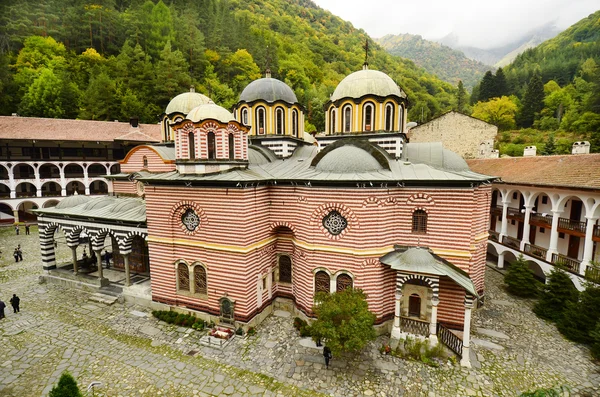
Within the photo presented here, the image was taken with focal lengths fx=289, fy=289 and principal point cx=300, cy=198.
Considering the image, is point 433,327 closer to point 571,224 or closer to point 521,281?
point 521,281

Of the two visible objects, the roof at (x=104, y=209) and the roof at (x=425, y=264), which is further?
the roof at (x=104, y=209)

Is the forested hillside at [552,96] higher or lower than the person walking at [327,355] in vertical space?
higher

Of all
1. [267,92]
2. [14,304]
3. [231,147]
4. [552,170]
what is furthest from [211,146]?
[552,170]

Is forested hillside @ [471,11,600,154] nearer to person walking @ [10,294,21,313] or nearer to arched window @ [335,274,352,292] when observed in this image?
arched window @ [335,274,352,292]

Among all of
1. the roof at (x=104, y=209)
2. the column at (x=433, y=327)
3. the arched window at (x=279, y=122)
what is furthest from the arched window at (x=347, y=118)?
the roof at (x=104, y=209)

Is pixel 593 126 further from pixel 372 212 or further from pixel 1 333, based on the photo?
pixel 1 333

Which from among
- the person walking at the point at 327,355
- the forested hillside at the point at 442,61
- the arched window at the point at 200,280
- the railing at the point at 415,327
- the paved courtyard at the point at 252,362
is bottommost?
the paved courtyard at the point at 252,362

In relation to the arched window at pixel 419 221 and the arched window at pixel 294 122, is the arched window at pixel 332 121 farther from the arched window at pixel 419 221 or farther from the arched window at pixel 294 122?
the arched window at pixel 419 221
